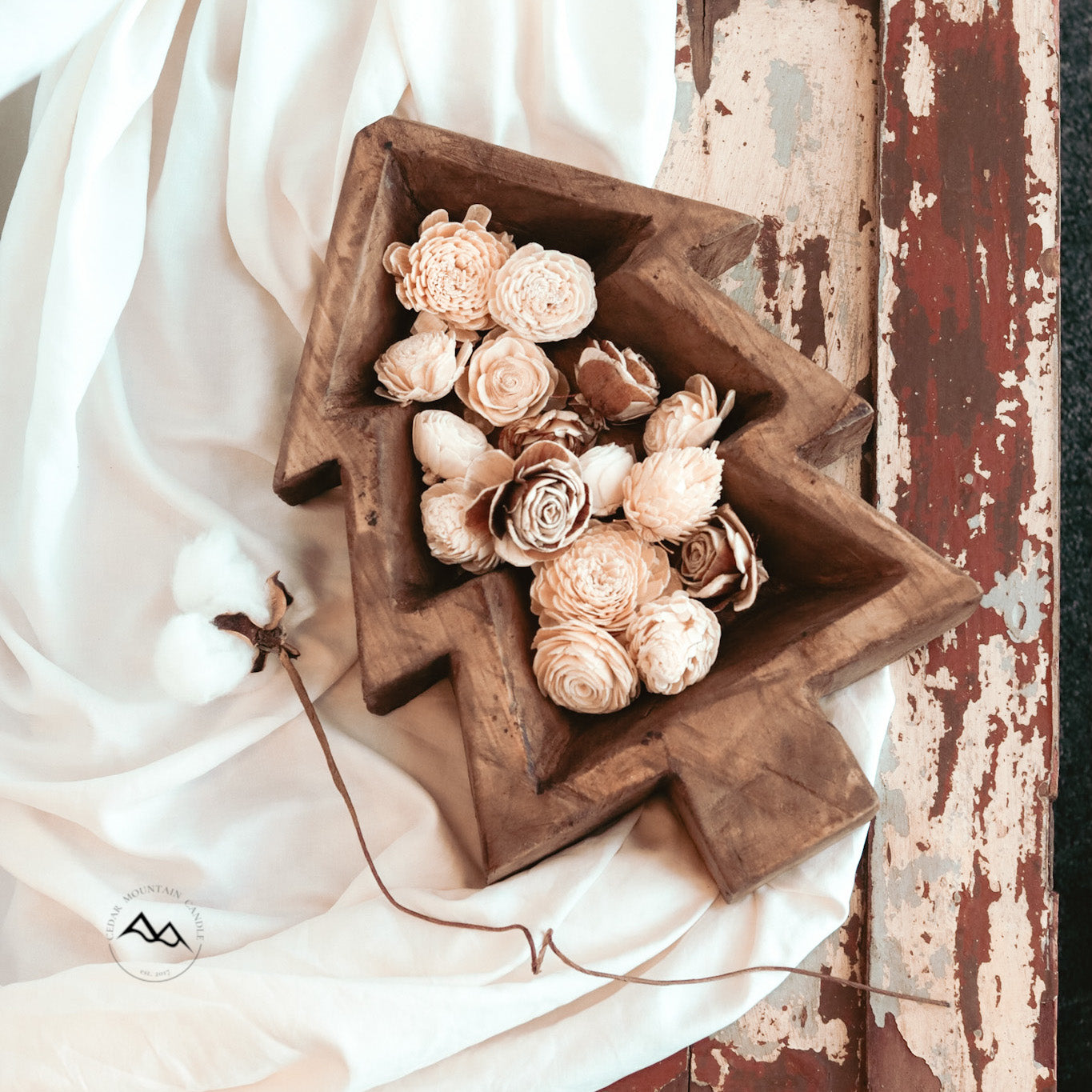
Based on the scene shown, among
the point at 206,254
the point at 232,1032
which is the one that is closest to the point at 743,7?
the point at 206,254

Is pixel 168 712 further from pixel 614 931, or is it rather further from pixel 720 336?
pixel 720 336

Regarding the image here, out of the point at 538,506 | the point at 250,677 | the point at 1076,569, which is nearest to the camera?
the point at 538,506

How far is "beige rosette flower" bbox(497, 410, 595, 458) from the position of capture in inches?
20.2

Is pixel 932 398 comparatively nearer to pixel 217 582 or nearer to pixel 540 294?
pixel 540 294

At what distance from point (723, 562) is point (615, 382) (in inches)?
4.6

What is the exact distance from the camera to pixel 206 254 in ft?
2.02

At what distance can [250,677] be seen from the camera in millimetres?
571

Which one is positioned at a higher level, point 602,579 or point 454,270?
point 454,270

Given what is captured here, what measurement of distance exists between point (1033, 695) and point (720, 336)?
0.95 feet

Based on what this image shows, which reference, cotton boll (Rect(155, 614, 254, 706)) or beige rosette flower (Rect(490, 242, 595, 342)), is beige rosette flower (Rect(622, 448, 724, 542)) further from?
cotton boll (Rect(155, 614, 254, 706))

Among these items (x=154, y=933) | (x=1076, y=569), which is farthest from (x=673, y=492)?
(x=1076, y=569)

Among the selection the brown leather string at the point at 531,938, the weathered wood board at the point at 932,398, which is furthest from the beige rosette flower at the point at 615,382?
the brown leather string at the point at 531,938

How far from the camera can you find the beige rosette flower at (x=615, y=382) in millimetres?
517

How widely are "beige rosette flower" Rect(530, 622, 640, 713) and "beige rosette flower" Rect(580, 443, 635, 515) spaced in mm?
69
